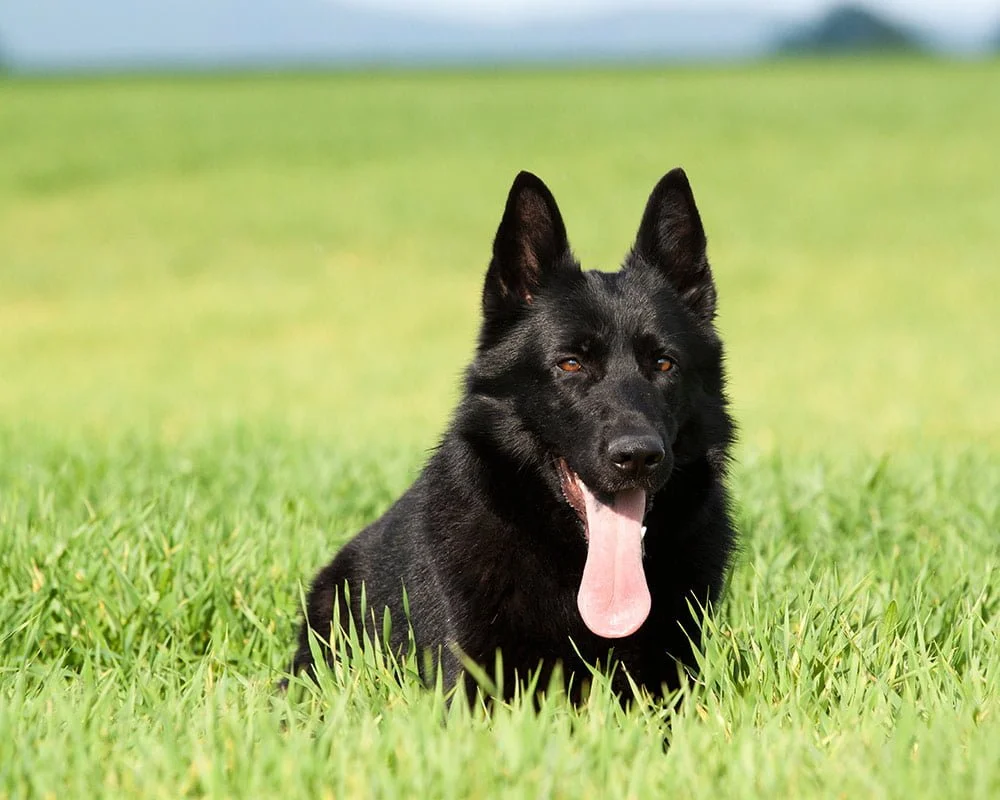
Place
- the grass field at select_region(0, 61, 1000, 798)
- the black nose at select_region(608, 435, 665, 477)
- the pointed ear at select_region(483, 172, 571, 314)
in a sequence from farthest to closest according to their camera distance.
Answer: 1. the pointed ear at select_region(483, 172, 571, 314)
2. the black nose at select_region(608, 435, 665, 477)
3. the grass field at select_region(0, 61, 1000, 798)

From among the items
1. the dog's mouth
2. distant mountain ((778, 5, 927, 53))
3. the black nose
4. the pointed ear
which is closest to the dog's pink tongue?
the dog's mouth

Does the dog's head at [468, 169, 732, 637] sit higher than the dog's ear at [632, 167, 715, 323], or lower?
lower

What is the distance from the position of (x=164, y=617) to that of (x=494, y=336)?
1633 millimetres

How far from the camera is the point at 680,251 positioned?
4.25 m

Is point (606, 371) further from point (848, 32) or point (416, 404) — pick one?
point (848, 32)

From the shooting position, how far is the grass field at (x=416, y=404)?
10.1 feet

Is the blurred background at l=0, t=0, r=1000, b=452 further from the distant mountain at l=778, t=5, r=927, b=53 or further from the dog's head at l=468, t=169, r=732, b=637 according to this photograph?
the distant mountain at l=778, t=5, r=927, b=53

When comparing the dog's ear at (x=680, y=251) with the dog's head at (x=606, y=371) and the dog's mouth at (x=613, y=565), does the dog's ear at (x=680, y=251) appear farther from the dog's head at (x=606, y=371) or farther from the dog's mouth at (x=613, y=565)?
the dog's mouth at (x=613, y=565)

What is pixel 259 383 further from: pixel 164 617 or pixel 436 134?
pixel 436 134

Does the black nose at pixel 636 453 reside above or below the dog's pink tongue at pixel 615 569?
above

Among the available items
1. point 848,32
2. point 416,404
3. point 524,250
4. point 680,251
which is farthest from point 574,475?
point 848,32

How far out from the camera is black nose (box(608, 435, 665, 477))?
3.51 metres

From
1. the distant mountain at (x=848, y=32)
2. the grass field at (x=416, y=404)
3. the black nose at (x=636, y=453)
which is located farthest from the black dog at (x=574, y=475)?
the distant mountain at (x=848, y=32)

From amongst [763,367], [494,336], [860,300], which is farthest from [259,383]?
[494,336]
